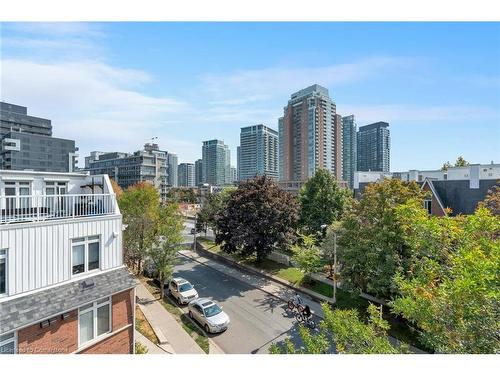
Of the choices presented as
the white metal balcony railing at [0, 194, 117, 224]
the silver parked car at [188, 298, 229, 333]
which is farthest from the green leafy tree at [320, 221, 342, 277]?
the white metal balcony railing at [0, 194, 117, 224]

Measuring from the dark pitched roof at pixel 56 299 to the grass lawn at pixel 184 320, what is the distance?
485cm

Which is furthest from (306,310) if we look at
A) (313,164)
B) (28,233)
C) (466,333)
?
(313,164)

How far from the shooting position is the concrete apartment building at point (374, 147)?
97.9 m

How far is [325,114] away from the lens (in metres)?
78.6

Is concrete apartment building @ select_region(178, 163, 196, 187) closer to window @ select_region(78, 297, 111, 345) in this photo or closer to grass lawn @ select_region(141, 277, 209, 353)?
grass lawn @ select_region(141, 277, 209, 353)

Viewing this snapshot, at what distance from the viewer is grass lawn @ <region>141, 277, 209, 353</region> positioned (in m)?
11.3

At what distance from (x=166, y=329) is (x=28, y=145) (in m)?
72.5

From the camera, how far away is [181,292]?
1531cm

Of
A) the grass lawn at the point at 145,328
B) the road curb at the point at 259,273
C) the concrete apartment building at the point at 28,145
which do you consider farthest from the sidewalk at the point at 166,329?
the concrete apartment building at the point at 28,145

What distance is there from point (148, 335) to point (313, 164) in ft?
232

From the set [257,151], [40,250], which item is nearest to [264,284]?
[40,250]

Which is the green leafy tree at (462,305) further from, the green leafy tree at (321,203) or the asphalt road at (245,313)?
the green leafy tree at (321,203)

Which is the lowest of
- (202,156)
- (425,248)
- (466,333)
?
(466,333)
